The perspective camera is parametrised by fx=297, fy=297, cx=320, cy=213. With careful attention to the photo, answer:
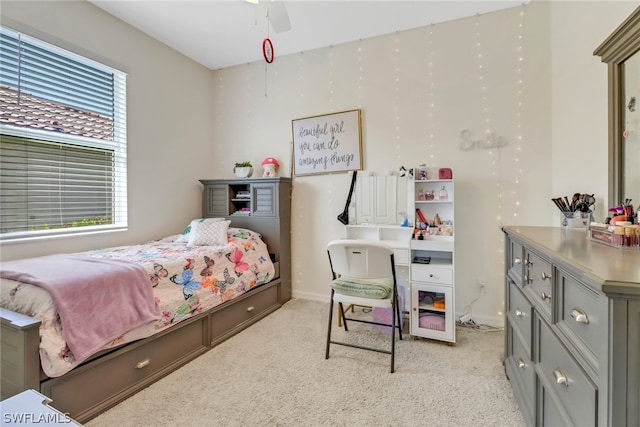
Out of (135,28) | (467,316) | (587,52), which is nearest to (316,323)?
(467,316)

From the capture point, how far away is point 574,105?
6.90 ft

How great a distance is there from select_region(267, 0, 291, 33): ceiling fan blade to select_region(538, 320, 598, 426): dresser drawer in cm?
232

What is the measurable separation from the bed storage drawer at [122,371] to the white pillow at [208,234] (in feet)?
2.75

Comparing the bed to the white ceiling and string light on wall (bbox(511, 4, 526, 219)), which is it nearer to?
the white ceiling

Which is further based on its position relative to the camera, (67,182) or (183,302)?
(67,182)

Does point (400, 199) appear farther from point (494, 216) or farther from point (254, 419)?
point (254, 419)

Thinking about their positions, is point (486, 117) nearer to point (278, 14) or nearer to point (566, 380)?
point (278, 14)

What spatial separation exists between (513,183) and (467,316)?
1.28 m

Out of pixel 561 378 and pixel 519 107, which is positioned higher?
pixel 519 107

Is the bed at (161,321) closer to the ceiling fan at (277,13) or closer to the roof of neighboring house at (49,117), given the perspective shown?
the roof of neighboring house at (49,117)

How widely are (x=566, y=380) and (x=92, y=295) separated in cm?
217

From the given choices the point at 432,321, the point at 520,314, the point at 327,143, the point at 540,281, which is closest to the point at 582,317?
the point at 540,281

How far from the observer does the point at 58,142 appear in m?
2.47

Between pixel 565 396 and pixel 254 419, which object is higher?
pixel 565 396
